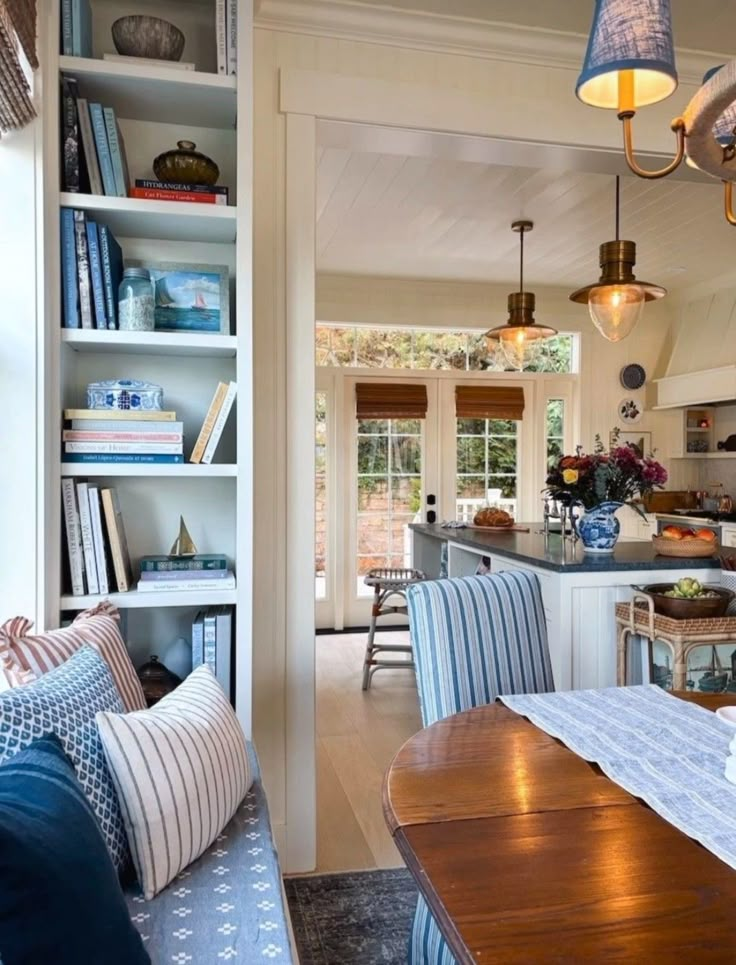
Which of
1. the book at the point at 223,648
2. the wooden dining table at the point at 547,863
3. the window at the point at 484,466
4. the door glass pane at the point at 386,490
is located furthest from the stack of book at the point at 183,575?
the window at the point at 484,466

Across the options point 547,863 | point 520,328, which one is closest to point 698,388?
point 520,328

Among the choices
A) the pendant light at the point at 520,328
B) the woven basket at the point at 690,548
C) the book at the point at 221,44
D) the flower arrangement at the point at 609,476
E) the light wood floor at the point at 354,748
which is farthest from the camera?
the pendant light at the point at 520,328

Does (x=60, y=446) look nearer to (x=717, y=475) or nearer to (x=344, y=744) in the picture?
(x=344, y=744)

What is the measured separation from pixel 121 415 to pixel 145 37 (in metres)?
1.07

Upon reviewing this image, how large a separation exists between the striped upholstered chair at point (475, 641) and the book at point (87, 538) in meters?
0.88

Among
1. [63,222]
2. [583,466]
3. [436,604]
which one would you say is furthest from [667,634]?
[63,222]

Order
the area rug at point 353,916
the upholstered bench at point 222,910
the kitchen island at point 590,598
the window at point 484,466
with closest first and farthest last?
the upholstered bench at point 222,910, the area rug at point 353,916, the kitchen island at point 590,598, the window at point 484,466

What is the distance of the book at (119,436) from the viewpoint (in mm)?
1926

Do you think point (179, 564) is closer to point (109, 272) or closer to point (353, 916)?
point (109, 272)

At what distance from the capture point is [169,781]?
48.8 inches

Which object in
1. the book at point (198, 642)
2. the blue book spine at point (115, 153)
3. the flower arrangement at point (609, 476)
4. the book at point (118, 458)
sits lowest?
the book at point (198, 642)

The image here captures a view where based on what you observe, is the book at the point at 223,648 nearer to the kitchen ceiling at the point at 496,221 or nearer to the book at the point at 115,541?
the book at the point at 115,541

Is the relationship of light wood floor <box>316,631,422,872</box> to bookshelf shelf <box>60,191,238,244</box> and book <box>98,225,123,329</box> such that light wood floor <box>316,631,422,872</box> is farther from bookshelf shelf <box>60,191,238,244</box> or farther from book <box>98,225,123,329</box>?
bookshelf shelf <box>60,191,238,244</box>

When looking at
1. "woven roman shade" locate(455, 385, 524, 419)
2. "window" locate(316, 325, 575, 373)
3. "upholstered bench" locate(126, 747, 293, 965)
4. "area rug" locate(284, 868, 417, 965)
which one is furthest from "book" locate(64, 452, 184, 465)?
"woven roman shade" locate(455, 385, 524, 419)
